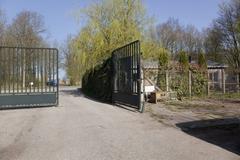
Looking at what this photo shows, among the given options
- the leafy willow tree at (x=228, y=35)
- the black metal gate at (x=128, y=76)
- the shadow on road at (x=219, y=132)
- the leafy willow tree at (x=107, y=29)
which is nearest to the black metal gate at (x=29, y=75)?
the black metal gate at (x=128, y=76)

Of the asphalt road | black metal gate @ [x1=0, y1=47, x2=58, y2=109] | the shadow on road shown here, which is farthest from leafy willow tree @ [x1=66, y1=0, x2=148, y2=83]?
the shadow on road

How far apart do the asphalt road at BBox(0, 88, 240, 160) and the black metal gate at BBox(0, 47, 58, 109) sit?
4.42 meters

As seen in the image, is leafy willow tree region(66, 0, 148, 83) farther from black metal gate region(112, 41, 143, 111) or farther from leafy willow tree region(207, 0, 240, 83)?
leafy willow tree region(207, 0, 240, 83)

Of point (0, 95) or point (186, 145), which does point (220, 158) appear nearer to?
point (186, 145)

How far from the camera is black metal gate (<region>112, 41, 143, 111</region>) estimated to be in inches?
544

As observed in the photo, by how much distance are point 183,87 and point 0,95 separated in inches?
441

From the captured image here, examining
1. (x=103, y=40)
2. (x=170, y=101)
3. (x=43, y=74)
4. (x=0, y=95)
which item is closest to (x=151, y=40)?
(x=103, y=40)

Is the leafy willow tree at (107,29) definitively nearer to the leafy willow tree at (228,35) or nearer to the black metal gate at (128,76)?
the black metal gate at (128,76)

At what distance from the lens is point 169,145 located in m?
7.30

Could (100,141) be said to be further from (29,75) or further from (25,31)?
(25,31)

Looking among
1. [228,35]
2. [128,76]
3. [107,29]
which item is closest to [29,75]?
[128,76]

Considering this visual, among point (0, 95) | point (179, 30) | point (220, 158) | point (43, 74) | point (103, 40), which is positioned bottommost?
point (220, 158)

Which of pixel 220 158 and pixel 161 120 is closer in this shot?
pixel 220 158

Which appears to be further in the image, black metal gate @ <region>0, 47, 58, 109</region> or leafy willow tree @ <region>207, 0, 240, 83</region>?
leafy willow tree @ <region>207, 0, 240, 83</region>
